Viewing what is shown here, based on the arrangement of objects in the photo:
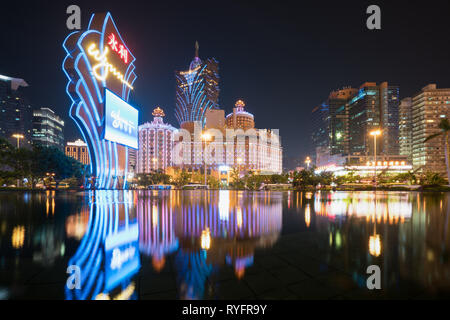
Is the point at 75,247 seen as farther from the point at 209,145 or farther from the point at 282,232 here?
the point at 209,145

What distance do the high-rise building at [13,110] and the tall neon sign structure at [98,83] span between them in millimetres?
129643

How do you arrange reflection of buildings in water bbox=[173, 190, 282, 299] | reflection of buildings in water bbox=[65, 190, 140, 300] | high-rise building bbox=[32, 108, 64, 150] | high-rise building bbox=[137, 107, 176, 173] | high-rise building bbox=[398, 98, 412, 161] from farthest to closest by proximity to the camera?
high-rise building bbox=[137, 107, 176, 173] < high-rise building bbox=[398, 98, 412, 161] < high-rise building bbox=[32, 108, 64, 150] < reflection of buildings in water bbox=[173, 190, 282, 299] < reflection of buildings in water bbox=[65, 190, 140, 300]

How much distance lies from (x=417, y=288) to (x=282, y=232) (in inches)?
134

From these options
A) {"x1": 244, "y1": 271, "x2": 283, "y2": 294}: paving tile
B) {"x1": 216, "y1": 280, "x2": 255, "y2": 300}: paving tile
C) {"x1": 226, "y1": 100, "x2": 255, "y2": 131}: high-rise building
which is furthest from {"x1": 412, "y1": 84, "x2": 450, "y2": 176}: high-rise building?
{"x1": 216, "y1": 280, "x2": 255, "y2": 300}: paving tile

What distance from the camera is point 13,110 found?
132 metres

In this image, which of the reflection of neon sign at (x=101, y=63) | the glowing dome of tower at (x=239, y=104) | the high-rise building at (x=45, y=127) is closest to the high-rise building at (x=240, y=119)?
the glowing dome of tower at (x=239, y=104)

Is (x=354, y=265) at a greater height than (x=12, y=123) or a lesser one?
lesser

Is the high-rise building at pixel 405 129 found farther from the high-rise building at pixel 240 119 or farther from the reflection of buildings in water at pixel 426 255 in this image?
the reflection of buildings in water at pixel 426 255

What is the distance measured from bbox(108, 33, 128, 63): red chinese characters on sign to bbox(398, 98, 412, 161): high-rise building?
180 metres

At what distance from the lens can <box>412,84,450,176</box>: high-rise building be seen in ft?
409

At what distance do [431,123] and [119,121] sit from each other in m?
175

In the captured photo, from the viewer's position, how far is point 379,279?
3.13 meters

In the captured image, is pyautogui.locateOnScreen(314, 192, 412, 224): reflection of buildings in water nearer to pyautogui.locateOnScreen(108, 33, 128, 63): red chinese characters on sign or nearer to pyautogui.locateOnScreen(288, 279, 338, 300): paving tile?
pyautogui.locateOnScreen(288, 279, 338, 300): paving tile
